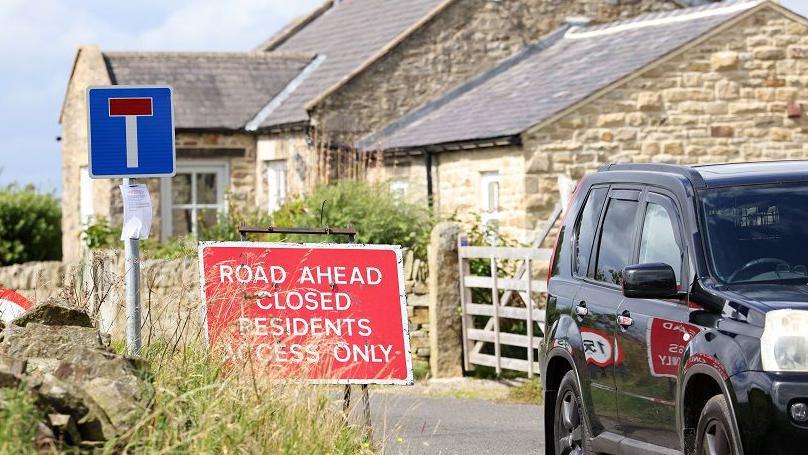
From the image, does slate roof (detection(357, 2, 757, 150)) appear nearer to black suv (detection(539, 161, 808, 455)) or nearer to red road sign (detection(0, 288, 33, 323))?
red road sign (detection(0, 288, 33, 323))

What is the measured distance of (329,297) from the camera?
35.1 feet

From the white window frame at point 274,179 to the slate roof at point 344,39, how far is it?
0.80 metres

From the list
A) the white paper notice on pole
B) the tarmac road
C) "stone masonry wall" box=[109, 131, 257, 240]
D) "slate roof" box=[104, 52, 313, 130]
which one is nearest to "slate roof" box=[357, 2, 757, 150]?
"stone masonry wall" box=[109, 131, 257, 240]

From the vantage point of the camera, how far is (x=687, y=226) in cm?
789

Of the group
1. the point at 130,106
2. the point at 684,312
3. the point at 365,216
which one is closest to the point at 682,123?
the point at 365,216

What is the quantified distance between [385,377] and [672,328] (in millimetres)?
3177

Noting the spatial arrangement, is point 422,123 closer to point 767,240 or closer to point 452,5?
point 452,5

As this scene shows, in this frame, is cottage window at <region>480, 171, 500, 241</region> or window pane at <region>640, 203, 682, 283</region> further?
cottage window at <region>480, 171, 500, 241</region>

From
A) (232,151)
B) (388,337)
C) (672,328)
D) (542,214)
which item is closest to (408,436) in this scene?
(388,337)

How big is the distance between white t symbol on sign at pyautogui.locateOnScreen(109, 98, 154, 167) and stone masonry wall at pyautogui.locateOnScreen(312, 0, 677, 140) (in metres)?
17.4

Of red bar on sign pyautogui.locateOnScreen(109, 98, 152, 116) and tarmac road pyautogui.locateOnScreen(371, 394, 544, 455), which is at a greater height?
red bar on sign pyautogui.locateOnScreen(109, 98, 152, 116)

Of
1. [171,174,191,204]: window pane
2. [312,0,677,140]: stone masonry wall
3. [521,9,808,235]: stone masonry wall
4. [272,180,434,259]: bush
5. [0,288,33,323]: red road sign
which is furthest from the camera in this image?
[171,174,191,204]: window pane

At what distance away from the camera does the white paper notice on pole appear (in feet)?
32.3

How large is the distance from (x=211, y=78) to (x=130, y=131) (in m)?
20.7
